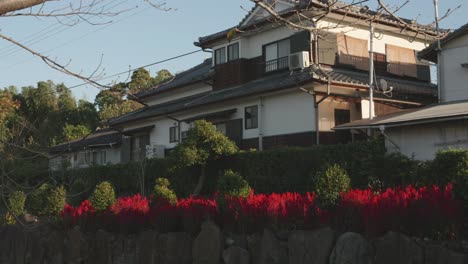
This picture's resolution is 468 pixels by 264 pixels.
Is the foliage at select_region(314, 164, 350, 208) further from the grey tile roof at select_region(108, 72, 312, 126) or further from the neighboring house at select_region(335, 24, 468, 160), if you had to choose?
the grey tile roof at select_region(108, 72, 312, 126)

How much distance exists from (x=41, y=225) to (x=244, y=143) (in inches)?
503

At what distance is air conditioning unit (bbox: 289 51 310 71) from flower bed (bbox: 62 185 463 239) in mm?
11424

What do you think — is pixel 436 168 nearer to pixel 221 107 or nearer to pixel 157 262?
pixel 157 262

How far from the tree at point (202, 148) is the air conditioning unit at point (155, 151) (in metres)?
8.94

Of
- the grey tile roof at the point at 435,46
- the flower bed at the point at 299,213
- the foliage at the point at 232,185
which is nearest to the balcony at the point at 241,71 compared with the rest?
the grey tile roof at the point at 435,46

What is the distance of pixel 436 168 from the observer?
42.7 feet

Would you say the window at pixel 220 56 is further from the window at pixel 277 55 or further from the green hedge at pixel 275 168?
the green hedge at pixel 275 168

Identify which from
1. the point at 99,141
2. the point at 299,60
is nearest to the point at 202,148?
the point at 299,60

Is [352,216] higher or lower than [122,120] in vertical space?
lower

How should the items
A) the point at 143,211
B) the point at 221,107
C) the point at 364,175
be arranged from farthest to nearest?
the point at 221,107 → the point at 364,175 → the point at 143,211

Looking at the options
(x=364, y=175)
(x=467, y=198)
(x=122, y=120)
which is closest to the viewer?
(x=467, y=198)

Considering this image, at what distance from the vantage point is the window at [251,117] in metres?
24.5

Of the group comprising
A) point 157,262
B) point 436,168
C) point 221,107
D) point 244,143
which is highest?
point 221,107

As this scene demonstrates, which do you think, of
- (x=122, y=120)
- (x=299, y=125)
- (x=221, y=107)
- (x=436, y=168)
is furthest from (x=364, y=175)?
(x=122, y=120)
